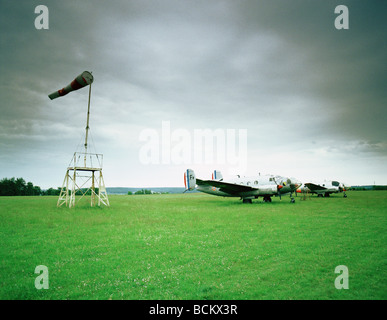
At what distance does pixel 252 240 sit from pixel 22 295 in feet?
29.3

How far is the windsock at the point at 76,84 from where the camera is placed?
78.2 ft

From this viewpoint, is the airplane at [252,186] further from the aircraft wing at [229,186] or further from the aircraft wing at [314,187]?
the aircraft wing at [314,187]

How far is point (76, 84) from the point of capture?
2416 centimetres

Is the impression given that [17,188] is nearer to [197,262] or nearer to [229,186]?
[229,186]

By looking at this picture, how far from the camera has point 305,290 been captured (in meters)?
5.21

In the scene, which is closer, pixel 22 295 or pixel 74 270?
pixel 22 295

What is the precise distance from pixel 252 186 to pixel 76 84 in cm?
2872

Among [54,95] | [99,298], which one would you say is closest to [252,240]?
[99,298]

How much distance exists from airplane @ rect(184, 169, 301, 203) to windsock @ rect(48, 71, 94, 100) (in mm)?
→ 19134

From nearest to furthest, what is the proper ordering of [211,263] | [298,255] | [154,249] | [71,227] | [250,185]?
[211,263], [298,255], [154,249], [71,227], [250,185]

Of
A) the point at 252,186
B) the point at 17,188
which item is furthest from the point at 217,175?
the point at 17,188

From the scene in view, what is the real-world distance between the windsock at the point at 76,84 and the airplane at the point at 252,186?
62.8 ft

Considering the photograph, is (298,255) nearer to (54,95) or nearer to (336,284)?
(336,284)

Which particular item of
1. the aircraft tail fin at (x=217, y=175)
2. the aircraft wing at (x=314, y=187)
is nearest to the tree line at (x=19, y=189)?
the aircraft tail fin at (x=217, y=175)
